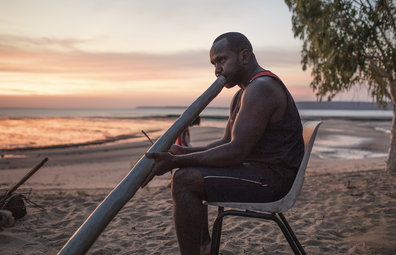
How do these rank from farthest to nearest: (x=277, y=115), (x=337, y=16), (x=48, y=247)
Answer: (x=337, y=16) → (x=48, y=247) → (x=277, y=115)

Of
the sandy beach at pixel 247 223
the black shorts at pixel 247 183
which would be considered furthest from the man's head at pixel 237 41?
the sandy beach at pixel 247 223

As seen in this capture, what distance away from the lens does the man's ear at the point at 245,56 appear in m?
2.02

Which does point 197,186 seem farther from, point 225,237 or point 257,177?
point 225,237

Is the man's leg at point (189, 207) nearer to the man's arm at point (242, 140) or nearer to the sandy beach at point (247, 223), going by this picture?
the man's arm at point (242, 140)

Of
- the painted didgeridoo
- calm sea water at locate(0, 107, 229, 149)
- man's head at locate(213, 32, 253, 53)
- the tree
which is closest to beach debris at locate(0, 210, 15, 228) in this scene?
the painted didgeridoo

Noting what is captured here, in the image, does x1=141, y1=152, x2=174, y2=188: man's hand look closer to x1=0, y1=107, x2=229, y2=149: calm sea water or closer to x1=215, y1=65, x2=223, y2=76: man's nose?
x1=215, y1=65, x2=223, y2=76: man's nose

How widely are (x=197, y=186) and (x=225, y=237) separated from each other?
76.8 inches

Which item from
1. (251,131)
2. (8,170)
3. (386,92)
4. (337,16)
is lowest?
(8,170)

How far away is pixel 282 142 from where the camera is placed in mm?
1877

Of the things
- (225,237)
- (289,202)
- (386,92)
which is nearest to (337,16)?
(386,92)

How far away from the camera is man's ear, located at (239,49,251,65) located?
202 cm

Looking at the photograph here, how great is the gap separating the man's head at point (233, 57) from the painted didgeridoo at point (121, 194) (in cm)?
14

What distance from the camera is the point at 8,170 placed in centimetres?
927

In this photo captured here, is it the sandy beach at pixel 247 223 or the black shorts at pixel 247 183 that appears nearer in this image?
the black shorts at pixel 247 183
